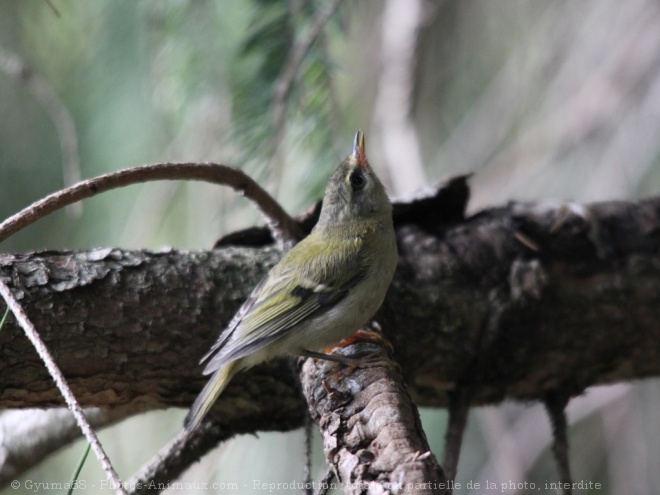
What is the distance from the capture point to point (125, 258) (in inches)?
73.7

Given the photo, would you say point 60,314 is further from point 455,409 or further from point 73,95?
point 73,95

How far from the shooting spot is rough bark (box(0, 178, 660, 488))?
69.4 inches

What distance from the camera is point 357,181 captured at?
2.46 meters

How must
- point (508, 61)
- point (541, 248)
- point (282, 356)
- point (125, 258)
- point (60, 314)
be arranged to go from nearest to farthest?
point (60, 314) → point (125, 258) → point (282, 356) → point (541, 248) → point (508, 61)

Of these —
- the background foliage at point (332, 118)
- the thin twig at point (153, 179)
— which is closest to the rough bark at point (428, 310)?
the thin twig at point (153, 179)

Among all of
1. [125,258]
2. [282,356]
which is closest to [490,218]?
[282,356]

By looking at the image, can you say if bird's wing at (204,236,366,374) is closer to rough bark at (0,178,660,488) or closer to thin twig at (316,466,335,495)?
rough bark at (0,178,660,488)

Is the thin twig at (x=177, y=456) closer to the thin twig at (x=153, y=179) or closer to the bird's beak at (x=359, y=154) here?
the thin twig at (x=153, y=179)

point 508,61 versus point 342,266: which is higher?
point 508,61

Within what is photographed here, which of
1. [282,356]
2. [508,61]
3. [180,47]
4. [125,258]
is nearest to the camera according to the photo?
[125,258]

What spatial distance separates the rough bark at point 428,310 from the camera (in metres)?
1.76

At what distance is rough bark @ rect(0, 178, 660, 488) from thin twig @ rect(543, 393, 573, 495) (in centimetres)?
3

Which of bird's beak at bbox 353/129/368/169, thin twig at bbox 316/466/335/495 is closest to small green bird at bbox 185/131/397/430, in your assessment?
bird's beak at bbox 353/129/368/169

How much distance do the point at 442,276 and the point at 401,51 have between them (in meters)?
1.27
